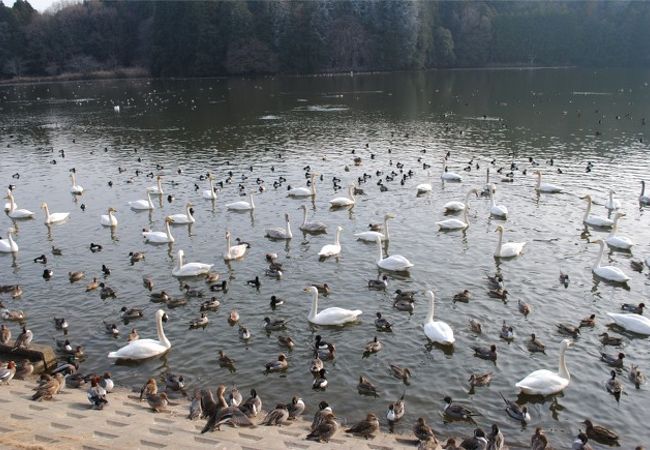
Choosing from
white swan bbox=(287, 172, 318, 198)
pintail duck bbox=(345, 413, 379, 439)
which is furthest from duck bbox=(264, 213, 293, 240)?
pintail duck bbox=(345, 413, 379, 439)

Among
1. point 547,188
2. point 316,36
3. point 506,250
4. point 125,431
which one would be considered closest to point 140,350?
point 125,431

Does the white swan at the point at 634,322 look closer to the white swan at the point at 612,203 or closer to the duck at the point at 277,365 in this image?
the duck at the point at 277,365

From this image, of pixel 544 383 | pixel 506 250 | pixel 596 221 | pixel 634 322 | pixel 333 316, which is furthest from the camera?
pixel 596 221

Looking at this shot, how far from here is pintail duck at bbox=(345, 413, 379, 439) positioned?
16266mm

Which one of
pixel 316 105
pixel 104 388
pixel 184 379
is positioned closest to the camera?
pixel 104 388

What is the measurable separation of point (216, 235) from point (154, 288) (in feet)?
25.3

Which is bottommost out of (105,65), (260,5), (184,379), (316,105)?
(184,379)

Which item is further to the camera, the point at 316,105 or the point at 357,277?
the point at 316,105

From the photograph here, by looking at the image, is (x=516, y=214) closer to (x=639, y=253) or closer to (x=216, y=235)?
(x=639, y=253)

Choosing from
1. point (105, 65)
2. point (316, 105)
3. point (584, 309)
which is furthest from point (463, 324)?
point (105, 65)

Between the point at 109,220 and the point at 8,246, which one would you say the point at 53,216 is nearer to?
the point at 109,220

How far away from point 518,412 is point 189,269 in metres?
16.0

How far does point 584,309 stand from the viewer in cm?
2405

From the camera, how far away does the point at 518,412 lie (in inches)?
679
